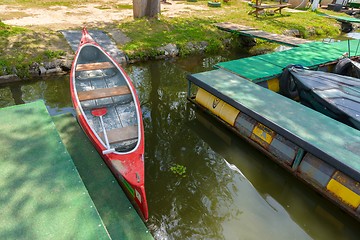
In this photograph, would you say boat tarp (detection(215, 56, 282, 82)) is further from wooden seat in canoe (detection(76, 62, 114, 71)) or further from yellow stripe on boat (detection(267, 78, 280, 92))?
wooden seat in canoe (detection(76, 62, 114, 71))

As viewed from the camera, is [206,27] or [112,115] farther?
[206,27]

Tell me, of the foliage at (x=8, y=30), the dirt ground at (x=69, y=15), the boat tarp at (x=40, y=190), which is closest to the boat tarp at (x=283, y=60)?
the boat tarp at (x=40, y=190)

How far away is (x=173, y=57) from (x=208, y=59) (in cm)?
165

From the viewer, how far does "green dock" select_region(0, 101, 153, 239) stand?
11.2ft

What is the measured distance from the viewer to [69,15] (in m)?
15.3

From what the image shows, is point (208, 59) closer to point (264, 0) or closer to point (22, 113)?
point (22, 113)

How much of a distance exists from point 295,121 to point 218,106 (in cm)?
216

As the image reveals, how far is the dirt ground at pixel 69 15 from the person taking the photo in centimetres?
1332

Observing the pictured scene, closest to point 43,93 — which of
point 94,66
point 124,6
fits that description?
point 94,66

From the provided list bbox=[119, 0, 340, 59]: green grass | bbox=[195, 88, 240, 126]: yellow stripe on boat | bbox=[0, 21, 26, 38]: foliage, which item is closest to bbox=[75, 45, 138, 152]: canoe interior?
bbox=[195, 88, 240, 126]: yellow stripe on boat

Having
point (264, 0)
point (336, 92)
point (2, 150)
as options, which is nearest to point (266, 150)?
point (336, 92)

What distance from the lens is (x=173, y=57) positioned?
1230cm

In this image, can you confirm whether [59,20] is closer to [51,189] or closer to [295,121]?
[51,189]

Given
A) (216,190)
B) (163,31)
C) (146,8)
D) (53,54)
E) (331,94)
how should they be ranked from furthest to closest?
(146,8) < (163,31) < (53,54) < (331,94) < (216,190)
